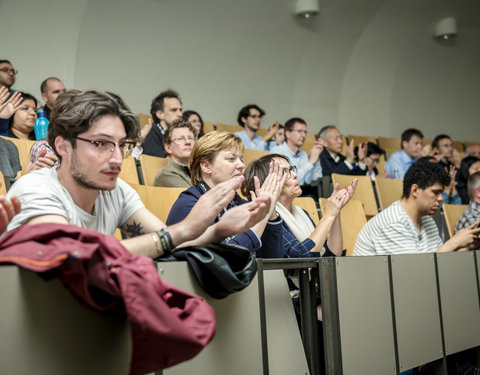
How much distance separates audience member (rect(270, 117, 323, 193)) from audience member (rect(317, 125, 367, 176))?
4.2 inches

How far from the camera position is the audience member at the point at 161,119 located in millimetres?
3990

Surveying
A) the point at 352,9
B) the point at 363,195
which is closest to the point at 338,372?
the point at 363,195

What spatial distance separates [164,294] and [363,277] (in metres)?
1.00

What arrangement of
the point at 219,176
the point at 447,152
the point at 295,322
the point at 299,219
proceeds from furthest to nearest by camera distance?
the point at 447,152 → the point at 299,219 → the point at 219,176 → the point at 295,322

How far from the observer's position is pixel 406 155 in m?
5.51

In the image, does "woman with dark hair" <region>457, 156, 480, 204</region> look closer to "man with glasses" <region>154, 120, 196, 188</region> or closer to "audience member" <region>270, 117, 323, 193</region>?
"audience member" <region>270, 117, 323, 193</region>

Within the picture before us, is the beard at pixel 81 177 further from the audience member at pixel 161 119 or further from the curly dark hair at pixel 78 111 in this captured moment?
the audience member at pixel 161 119

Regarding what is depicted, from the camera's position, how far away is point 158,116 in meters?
4.13

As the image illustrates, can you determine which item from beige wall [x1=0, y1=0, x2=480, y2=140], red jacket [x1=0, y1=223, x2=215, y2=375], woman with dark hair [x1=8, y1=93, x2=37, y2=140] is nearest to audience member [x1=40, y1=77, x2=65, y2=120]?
woman with dark hair [x1=8, y1=93, x2=37, y2=140]

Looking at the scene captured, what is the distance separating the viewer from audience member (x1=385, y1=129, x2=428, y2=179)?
5.38 m

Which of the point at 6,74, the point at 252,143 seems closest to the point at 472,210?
the point at 252,143

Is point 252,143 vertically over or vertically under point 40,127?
over

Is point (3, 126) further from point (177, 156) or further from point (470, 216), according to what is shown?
point (470, 216)

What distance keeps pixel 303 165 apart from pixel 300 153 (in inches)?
8.5
